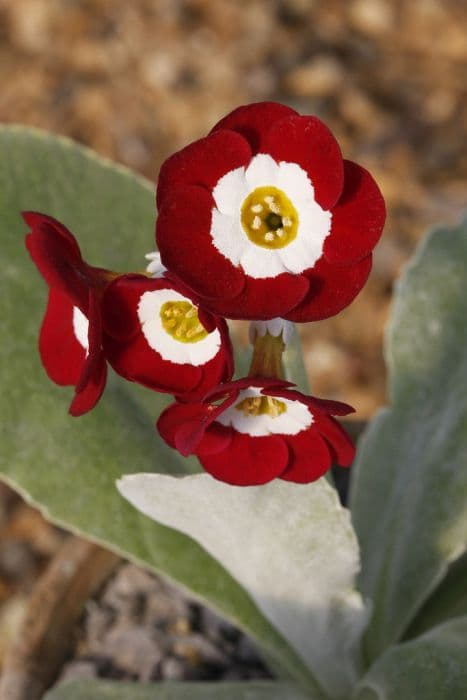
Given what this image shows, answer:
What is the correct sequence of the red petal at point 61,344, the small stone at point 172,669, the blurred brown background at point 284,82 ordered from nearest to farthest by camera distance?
the red petal at point 61,344 < the small stone at point 172,669 < the blurred brown background at point 284,82

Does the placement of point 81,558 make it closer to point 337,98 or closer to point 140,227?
point 140,227

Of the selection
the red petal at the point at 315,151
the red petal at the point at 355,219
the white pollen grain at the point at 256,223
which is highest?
the red petal at the point at 315,151

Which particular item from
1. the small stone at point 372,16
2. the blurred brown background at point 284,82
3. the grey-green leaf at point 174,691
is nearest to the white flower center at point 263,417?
the grey-green leaf at point 174,691

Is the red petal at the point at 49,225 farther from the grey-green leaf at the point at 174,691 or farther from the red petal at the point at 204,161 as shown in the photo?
the grey-green leaf at the point at 174,691

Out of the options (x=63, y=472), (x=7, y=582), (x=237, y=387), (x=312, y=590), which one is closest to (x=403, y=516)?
(x=312, y=590)

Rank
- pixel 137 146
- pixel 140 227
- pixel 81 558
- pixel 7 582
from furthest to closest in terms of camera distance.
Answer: pixel 137 146, pixel 7 582, pixel 81 558, pixel 140 227

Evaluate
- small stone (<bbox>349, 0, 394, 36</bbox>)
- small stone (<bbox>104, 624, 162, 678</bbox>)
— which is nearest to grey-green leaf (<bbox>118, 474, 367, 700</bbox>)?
small stone (<bbox>104, 624, 162, 678</bbox>)

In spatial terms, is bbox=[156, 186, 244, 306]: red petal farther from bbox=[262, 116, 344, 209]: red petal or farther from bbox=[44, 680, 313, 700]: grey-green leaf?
bbox=[44, 680, 313, 700]: grey-green leaf
